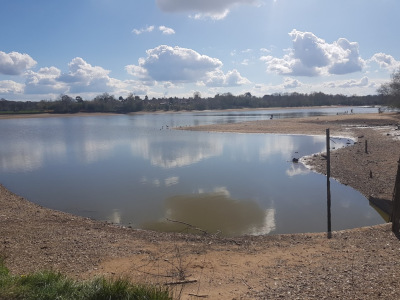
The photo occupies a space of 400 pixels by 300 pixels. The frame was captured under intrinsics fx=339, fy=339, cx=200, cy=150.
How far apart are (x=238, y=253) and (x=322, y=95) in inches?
8060

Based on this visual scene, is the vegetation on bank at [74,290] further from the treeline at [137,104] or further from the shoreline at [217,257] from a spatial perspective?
the treeline at [137,104]

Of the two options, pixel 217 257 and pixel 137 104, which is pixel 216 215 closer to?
pixel 217 257

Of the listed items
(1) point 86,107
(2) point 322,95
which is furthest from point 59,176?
(2) point 322,95

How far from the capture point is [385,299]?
5988 mm

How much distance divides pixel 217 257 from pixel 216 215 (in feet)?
16.2

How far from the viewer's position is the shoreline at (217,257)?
22.7 ft

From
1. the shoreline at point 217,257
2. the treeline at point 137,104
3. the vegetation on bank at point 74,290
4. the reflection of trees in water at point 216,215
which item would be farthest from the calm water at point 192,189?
the treeline at point 137,104

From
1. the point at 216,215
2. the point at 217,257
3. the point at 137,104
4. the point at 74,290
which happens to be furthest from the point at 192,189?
the point at 137,104

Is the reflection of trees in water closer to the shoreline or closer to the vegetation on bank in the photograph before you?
the shoreline

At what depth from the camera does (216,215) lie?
14.4 metres

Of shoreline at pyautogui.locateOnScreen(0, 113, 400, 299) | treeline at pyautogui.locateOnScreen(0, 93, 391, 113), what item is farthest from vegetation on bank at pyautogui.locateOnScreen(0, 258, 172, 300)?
treeline at pyautogui.locateOnScreen(0, 93, 391, 113)

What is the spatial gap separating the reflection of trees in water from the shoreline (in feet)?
3.62

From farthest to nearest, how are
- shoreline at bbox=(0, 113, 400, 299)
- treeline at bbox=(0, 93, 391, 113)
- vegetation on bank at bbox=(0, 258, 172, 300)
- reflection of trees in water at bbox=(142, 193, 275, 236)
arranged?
treeline at bbox=(0, 93, 391, 113)
reflection of trees in water at bbox=(142, 193, 275, 236)
shoreline at bbox=(0, 113, 400, 299)
vegetation on bank at bbox=(0, 258, 172, 300)

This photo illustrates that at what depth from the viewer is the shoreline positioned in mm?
6934
